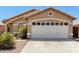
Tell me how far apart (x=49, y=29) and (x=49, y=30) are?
0.14 m

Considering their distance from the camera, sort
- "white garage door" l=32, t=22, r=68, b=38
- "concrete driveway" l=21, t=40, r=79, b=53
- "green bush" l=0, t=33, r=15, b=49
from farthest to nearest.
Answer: "white garage door" l=32, t=22, r=68, b=38 → "green bush" l=0, t=33, r=15, b=49 → "concrete driveway" l=21, t=40, r=79, b=53

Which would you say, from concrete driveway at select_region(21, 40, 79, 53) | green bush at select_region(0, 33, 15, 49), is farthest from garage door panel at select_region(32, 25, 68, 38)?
green bush at select_region(0, 33, 15, 49)

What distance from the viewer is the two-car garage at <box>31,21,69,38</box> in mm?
31891

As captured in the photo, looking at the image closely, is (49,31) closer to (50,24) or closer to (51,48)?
(50,24)

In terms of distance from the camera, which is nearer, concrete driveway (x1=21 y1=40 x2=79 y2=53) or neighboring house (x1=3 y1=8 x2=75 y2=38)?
concrete driveway (x1=21 y1=40 x2=79 y2=53)

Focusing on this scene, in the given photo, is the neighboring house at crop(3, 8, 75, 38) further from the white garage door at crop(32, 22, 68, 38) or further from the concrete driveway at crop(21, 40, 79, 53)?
the concrete driveway at crop(21, 40, 79, 53)

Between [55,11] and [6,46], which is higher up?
[55,11]

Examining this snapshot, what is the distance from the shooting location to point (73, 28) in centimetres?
3494

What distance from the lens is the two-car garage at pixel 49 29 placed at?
3189 cm

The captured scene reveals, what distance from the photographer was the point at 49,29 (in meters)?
32.0

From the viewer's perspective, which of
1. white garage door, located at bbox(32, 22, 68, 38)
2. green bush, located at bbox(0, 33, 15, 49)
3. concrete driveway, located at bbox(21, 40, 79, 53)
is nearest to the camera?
concrete driveway, located at bbox(21, 40, 79, 53)

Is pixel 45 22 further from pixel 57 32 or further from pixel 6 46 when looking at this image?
pixel 6 46
